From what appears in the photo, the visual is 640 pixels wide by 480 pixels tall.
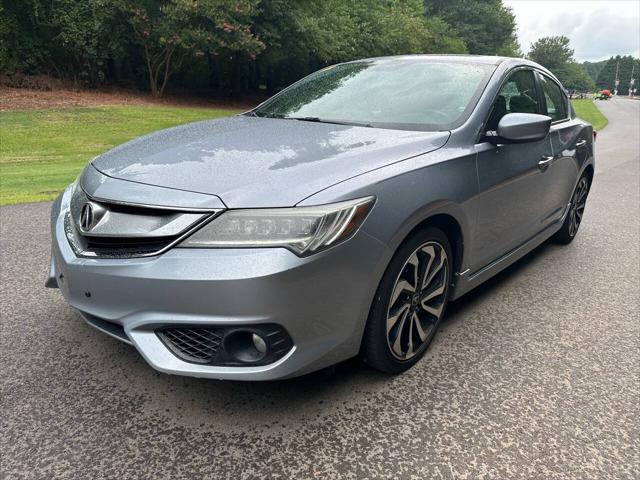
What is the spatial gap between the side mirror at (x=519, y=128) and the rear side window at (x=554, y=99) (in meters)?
1.13

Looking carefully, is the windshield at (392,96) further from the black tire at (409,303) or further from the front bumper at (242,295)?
the front bumper at (242,295)

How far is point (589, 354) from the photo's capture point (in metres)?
2.93

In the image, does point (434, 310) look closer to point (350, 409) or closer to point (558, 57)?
point (350, 409)

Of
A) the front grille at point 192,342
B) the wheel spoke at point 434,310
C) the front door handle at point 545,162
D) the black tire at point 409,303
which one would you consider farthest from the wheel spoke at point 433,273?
the front door handle at point 545,162

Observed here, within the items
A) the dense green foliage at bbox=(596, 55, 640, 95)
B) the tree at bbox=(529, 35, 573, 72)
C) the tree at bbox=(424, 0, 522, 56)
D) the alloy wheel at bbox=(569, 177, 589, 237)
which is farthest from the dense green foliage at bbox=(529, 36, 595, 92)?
the alloy wheel at bbox=(569, 177, 589, 237)

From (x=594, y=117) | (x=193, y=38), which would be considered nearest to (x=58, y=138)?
(x=193, y=38)

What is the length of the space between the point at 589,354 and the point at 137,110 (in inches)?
803

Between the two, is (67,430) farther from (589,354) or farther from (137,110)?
(137,110)

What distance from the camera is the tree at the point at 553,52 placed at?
4845 inches

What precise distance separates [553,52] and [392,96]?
13929cm

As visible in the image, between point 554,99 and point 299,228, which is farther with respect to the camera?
point 554,99

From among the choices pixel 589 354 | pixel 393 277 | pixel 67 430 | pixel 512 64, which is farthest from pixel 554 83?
pixel 67 430

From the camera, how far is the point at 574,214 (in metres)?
4.88

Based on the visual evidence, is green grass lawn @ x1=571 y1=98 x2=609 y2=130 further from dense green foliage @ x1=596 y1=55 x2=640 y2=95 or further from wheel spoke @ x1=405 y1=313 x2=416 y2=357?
dense green foliage @ x1=596 y1=55 x2=640 y2=95
